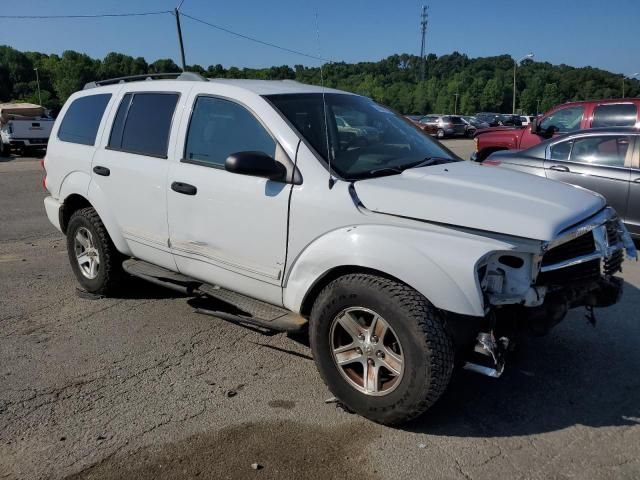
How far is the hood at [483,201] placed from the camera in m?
2.96

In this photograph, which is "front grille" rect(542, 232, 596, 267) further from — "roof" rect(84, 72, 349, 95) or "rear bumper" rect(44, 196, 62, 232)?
"rear bumper" rect(44, 196, 62, 232)

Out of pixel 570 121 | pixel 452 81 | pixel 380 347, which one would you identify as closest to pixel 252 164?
pixel 380 347

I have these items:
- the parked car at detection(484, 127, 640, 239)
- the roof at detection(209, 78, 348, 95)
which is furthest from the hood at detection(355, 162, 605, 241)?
the parked car at detection(484, 127, 640, 239)

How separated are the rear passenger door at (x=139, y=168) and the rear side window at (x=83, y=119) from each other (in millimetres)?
267

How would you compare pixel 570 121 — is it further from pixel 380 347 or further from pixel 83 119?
pixel 380 347

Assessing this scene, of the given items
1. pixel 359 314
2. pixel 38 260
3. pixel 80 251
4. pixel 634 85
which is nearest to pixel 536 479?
pixel 359 314

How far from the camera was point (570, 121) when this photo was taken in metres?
10.8

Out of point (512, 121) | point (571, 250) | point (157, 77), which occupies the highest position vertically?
point (157, 77)

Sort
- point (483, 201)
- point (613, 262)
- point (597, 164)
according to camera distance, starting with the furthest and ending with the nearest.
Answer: point (597, 164) < point (613, 262) < point (483, 201)

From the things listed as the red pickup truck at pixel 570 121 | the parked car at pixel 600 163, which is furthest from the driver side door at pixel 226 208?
the red pickup truck at pixel 570 121

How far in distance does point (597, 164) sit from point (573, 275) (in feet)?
15.2

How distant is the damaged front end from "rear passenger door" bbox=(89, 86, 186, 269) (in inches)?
96.3

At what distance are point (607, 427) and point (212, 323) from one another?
2.97 m

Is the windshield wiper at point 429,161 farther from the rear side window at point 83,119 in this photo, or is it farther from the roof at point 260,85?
the rear side window at point 83,119
